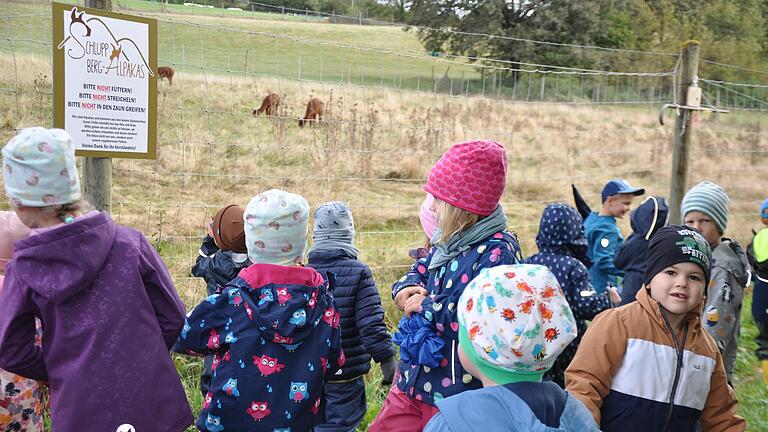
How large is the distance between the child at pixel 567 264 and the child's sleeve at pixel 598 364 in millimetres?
1089

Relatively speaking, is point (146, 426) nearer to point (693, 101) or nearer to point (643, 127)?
point (693, 101)

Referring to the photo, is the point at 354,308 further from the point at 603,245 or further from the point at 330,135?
the point at 330,135

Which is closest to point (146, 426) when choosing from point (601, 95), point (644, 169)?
point (601, 95)

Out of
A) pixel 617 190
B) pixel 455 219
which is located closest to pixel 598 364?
pixel 455 219

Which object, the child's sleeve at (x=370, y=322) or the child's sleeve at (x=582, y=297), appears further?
the child's sleeve at (x=582, y=297)

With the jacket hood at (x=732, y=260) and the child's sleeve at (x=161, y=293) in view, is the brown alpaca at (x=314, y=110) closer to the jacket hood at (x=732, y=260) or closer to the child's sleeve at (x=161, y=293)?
the jacket hood at (x=732, y=260)

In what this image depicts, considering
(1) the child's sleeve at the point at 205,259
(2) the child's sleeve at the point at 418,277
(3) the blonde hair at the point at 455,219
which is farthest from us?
(1) the child's sleeve at the point at 205,259

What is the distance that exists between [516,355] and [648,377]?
1.20 metres

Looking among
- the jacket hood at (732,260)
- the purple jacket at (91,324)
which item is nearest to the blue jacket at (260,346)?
the purple jacket at (91,324)

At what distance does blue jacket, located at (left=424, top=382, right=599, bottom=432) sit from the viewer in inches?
64.6

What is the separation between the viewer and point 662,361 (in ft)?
8.65

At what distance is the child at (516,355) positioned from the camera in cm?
166

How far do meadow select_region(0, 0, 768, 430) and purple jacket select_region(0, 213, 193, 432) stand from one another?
68.0 inches

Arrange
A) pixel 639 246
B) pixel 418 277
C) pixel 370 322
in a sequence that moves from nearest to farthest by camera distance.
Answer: pixel 418 277 < pixel 370 322 < pixel 639 246
